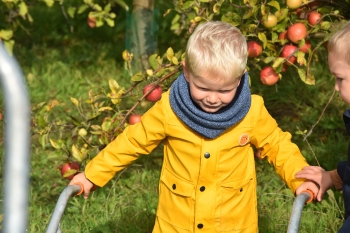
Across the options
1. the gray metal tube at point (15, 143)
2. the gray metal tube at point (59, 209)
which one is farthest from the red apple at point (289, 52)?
the gray metal tube at point (15, 143)

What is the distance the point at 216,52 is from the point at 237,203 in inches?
23.9

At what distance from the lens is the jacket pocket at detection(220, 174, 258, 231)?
2812 mm

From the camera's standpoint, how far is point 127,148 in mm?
2840

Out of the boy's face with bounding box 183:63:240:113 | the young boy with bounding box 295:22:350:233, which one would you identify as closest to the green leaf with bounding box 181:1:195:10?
the boy's face with bounding box 183:63:240:113

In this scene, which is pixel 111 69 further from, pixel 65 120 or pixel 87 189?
pixel 87 189

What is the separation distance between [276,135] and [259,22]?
915mm

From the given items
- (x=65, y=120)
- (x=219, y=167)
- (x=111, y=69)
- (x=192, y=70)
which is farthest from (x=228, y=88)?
(x=111, y=69)

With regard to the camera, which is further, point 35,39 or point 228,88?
point 35,39

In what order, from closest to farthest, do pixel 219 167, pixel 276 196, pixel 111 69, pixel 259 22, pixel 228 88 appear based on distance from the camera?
pixel 228 88 < pixel 219 167 < pixel 259 22 < pixel 276 196 < pixel 111 69

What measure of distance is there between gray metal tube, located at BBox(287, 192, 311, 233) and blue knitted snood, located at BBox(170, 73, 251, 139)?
1.20 ft

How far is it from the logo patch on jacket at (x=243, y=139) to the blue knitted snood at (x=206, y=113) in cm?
9

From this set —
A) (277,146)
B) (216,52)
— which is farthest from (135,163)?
(216,52)

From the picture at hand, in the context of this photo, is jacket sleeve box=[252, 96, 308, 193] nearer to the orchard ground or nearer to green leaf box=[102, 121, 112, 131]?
the orchard ground

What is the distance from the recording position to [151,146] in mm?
2854
